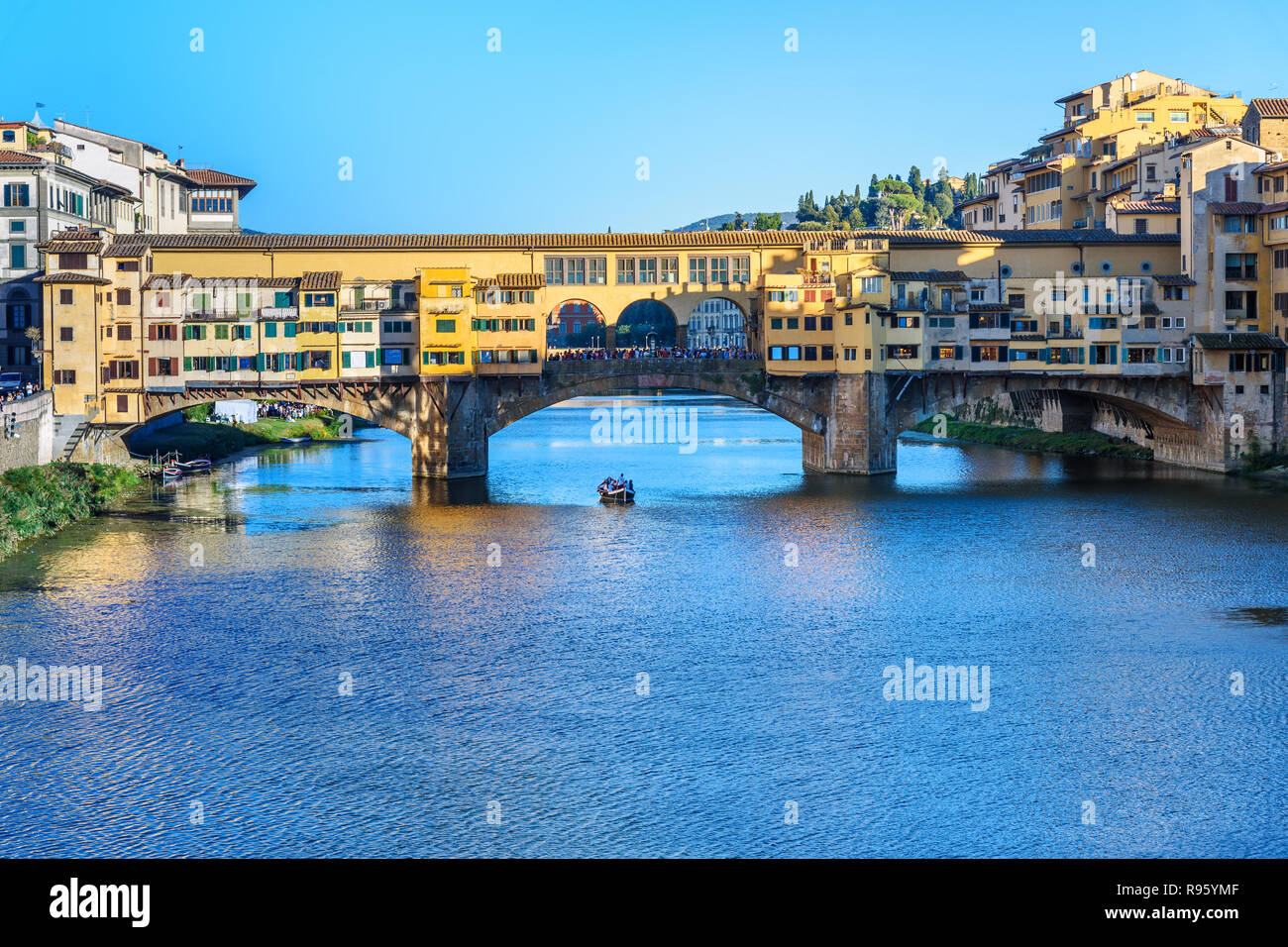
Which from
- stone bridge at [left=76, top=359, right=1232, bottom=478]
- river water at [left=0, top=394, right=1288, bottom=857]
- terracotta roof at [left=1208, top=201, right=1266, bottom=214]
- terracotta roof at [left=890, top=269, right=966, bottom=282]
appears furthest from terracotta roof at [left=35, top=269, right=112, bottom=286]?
terracotta roof at [left=1208, top=201, right=1266, bottom=214]

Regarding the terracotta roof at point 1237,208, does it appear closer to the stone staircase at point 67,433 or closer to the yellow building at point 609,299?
the yellow building at point 609,299

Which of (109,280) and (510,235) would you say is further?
(510,235)

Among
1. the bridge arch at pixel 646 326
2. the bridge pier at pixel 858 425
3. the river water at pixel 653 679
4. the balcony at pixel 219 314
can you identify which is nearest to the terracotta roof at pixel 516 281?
the balcony at pixel 219 314

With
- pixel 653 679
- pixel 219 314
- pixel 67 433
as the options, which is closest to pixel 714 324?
pixel 219 314

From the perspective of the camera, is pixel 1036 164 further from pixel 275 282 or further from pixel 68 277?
pixel 68 277

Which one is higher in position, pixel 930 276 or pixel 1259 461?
pixel 930 276

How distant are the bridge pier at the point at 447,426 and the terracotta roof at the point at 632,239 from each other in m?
6.33

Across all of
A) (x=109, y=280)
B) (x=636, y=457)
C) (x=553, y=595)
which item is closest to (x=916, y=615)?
(x=553, y=595)

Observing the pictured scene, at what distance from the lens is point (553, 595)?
137 feet

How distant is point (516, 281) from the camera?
66.1 metres

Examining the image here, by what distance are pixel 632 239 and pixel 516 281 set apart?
5862 millimetres
